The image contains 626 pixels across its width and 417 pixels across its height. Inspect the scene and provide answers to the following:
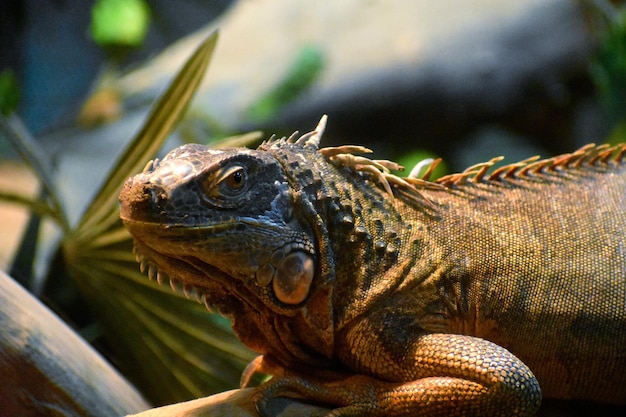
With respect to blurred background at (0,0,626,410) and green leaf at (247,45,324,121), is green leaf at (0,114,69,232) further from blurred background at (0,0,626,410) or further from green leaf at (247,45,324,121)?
green leaf at (247,45,324,121)

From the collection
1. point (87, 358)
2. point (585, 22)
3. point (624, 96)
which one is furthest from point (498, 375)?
point (585, 22)

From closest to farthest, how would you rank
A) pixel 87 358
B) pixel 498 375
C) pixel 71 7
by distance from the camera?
pixel 498 375, pixel 87 358, pixel 71 7

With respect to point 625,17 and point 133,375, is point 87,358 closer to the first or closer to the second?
point 133,375

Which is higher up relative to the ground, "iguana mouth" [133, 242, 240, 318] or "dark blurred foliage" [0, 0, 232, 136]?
"dark blurred foliage" [0, 0, 232, 136]

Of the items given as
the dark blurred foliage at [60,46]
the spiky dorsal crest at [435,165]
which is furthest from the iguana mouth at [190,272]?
the dark blurred foliage at [60,46]

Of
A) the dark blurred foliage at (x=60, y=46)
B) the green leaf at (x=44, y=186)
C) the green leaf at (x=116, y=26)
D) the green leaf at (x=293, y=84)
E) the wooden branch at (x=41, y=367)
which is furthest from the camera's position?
the dark blurred foliage at (x=60, y=46)

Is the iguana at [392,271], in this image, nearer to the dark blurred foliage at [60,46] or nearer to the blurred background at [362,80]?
the blurred background at [362,80]

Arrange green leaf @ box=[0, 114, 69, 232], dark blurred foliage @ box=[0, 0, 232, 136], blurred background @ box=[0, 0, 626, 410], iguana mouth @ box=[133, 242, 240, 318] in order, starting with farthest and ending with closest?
dark blurred foliage @ box=[0, 0, 232, 136], blurred background @ box=[0, 0, 626, 410], green leaf @ box=[0, 114, 69, 232], iguana mouth @ box=[133, 242, 240, 318]

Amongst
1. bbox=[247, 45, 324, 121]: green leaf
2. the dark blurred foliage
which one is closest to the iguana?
bbox=[247, 45, 324, 121]: green leaf

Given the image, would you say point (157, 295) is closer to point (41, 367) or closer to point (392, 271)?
point (41, 367)
